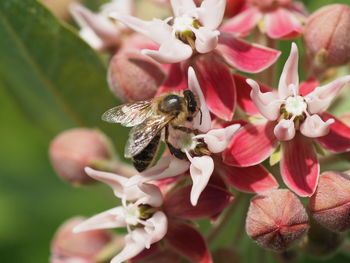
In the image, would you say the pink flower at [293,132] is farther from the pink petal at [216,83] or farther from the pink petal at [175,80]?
the pink petal at [175,80]

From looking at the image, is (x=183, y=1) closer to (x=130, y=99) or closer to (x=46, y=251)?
(x=130, y=99)

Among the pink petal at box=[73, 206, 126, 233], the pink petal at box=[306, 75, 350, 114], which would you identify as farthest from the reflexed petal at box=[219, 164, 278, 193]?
the pink petal at box=[73, 206, 126, 233]

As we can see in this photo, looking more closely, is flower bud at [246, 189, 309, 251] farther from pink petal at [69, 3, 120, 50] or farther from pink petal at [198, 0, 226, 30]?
pink petal at [69, 3, 120, 50]

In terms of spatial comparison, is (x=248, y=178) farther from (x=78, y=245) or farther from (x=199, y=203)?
(x=78, y=245)

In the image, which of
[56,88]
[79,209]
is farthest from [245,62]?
[79,209]

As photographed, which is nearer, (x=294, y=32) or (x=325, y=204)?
(x=325, y=204)

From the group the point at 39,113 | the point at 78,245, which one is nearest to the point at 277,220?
the point at 78,245
